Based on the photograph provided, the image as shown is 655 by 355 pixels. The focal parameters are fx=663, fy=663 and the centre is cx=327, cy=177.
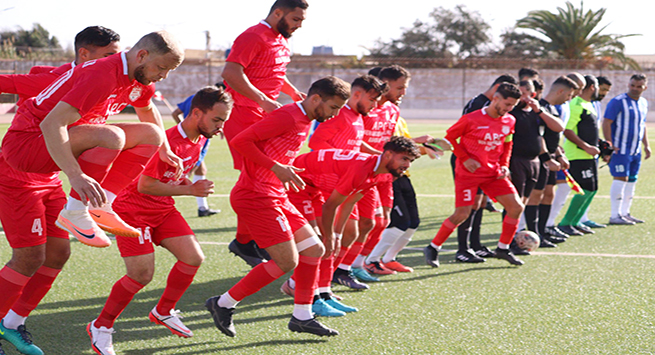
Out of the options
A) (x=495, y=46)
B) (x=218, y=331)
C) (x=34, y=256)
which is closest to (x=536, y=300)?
(x=218, y=331)

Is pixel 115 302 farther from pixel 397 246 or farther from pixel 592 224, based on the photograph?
pixel 592 224

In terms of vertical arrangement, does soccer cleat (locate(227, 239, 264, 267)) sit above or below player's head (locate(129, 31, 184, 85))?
below

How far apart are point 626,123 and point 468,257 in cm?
419

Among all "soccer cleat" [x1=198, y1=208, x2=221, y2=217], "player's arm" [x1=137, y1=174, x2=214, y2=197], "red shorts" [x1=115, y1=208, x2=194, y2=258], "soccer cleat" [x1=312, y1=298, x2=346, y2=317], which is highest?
"player's arm" [x1=137, y1=174, x2=214, y2=197]

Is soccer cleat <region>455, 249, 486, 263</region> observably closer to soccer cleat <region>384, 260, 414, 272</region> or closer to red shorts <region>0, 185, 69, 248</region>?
soccer cleat <region>384, 260, 414, 272</region>

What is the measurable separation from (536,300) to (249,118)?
2.68 meters


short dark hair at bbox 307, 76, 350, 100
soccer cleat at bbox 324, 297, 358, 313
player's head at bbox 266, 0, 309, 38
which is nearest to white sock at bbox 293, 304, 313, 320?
soccer cleat at bbox 324, 297, 358, 313

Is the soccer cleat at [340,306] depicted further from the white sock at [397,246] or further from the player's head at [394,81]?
the player's head at [394,81]

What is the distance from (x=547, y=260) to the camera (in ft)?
22.3

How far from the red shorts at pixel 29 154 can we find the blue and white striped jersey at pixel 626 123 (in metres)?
8.16

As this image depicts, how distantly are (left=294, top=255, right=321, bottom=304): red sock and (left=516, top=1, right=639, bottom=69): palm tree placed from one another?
43.4 m

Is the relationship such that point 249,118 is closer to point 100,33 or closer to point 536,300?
point 100,33

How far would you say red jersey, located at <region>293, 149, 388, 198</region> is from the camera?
A: 14.8 ft

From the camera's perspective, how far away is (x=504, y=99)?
627 centimetres
